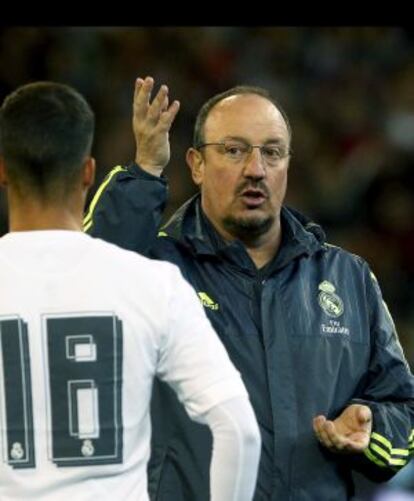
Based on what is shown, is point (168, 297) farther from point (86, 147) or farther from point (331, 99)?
point (331, 99)

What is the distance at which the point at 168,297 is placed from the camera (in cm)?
247

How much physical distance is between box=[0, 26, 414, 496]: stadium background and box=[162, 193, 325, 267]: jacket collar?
3121 mm

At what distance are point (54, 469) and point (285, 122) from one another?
1.52 meters

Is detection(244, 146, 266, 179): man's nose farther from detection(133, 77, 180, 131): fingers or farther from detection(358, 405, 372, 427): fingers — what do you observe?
detection(358, 405, 372, 427): fingers

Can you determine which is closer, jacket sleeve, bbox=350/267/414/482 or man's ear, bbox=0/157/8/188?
man's ear, bbox=0/157/8/188

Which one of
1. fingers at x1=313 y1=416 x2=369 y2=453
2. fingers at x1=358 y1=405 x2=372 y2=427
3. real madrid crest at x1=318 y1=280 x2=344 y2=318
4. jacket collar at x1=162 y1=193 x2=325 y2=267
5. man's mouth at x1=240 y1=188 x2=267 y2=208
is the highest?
man's mouth at x1=240 y1=188 x2=267 y2=208

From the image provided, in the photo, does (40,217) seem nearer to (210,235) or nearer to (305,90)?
(210,235)

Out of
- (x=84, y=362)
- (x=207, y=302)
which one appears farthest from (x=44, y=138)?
(x=207, y=302)

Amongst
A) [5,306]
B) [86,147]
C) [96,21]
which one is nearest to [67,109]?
[86,147]

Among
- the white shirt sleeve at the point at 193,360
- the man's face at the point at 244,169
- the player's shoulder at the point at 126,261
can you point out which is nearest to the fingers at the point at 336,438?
the man's face at the point at 244,169

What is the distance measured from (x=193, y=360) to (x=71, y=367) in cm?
23

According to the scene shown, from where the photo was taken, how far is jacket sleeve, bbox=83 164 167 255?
3264 mm

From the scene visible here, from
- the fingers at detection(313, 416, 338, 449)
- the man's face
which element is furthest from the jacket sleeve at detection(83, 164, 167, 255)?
the fingers at detection(313, 416, 338, 449)

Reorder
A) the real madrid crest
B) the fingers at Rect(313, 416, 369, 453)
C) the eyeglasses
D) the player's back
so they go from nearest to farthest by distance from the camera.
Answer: the player's back → the fingers at Rect(313, 416, 369, 453) → the real madrid crest → the eyeglasses
